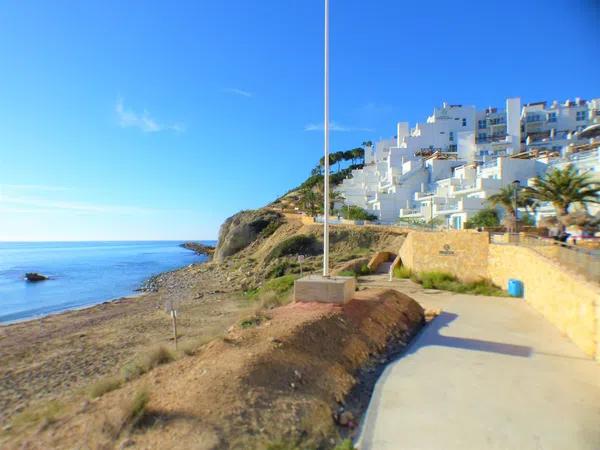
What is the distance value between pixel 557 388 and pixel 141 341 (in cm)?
1405

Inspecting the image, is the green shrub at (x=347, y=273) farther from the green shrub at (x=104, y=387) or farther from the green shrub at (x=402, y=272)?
the green shrub at (x=104, y=387)

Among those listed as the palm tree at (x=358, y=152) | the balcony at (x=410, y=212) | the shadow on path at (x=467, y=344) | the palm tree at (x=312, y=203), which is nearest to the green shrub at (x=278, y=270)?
the shadow on path at (x=467, y=344)

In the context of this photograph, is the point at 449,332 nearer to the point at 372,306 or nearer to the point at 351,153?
the point at 372,306

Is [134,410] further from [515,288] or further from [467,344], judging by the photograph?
[515,288]

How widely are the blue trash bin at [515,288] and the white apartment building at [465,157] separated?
72.2ft

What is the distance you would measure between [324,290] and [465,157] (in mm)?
54155

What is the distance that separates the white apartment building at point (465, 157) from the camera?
39156mm

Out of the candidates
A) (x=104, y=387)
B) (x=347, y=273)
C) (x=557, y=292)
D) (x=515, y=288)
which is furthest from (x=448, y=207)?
(x=104, y=387)

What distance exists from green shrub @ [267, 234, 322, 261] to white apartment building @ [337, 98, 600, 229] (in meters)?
13.6

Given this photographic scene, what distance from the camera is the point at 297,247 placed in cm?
4078

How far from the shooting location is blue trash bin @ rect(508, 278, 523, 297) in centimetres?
1577

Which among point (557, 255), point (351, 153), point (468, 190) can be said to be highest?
point (351, 153)

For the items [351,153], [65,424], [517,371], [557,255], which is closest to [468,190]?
[557,255]

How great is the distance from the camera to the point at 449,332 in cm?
1031
